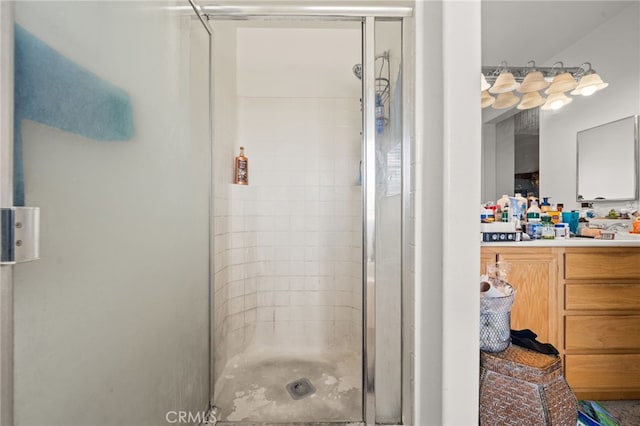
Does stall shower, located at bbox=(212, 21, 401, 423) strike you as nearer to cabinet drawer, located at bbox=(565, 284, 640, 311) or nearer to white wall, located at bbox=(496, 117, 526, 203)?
white wall, located at bbox=(496, 117, 526, 203)

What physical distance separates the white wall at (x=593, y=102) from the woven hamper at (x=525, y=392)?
54.1 inches

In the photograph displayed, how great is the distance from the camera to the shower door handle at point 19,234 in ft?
1.64

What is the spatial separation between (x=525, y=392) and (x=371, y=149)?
1078 millimetres

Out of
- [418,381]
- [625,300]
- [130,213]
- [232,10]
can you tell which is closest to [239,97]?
[232,10]

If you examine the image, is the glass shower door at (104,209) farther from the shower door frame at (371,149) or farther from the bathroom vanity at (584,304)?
the bathroom vanity at (584,304)

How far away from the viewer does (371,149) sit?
48.9 inches

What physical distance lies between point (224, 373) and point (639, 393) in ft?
7.35

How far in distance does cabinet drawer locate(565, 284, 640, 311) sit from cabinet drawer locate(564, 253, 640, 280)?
52mm

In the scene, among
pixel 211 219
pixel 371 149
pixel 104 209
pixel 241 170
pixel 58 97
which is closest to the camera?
pixel 58 97

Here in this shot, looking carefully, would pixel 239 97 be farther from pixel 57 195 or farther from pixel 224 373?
pixel 224 373

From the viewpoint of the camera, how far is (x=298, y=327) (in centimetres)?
204

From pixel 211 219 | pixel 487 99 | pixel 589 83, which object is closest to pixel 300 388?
pixel 211 219

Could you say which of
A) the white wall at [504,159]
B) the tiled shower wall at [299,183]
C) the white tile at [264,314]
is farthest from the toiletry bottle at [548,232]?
the white tile at [264,314]

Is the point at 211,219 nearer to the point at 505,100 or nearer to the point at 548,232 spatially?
the point at 548,232
